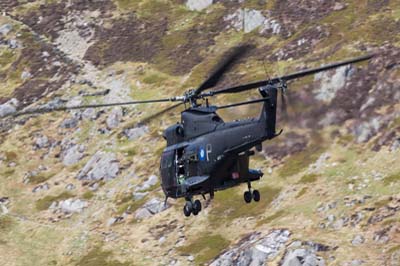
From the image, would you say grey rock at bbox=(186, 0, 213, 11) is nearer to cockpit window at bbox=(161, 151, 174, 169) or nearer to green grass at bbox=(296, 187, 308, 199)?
green grass at bbox=(296, 187, 308, 199)

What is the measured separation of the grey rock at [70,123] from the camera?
105 meters

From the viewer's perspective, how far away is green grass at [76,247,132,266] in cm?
7431

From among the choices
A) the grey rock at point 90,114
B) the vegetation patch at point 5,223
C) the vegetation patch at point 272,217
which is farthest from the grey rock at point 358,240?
the grey rock at point 90,114

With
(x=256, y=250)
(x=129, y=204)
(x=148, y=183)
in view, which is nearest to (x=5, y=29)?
(x=148, y=183)

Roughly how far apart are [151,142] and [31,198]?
56.5ft

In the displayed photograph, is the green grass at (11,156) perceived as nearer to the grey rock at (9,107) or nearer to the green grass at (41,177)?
the green grass at (41,177)

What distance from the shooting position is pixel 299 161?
79.8m

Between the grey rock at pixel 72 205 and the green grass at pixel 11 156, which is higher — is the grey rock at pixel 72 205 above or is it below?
below

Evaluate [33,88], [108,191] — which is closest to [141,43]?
[33,88]

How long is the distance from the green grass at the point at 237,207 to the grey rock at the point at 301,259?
12.4 meters

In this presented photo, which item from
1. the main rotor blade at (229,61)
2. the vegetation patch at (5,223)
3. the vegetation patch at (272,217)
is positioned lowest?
the vegetation patch at (5,223)

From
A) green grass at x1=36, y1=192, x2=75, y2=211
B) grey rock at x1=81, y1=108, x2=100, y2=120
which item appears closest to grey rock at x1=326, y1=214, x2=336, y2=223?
green grass at x1=36, y1=192, x2=75, y2=211

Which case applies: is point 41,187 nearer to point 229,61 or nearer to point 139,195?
point 139,195

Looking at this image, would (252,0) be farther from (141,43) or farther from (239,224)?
(239,224)
